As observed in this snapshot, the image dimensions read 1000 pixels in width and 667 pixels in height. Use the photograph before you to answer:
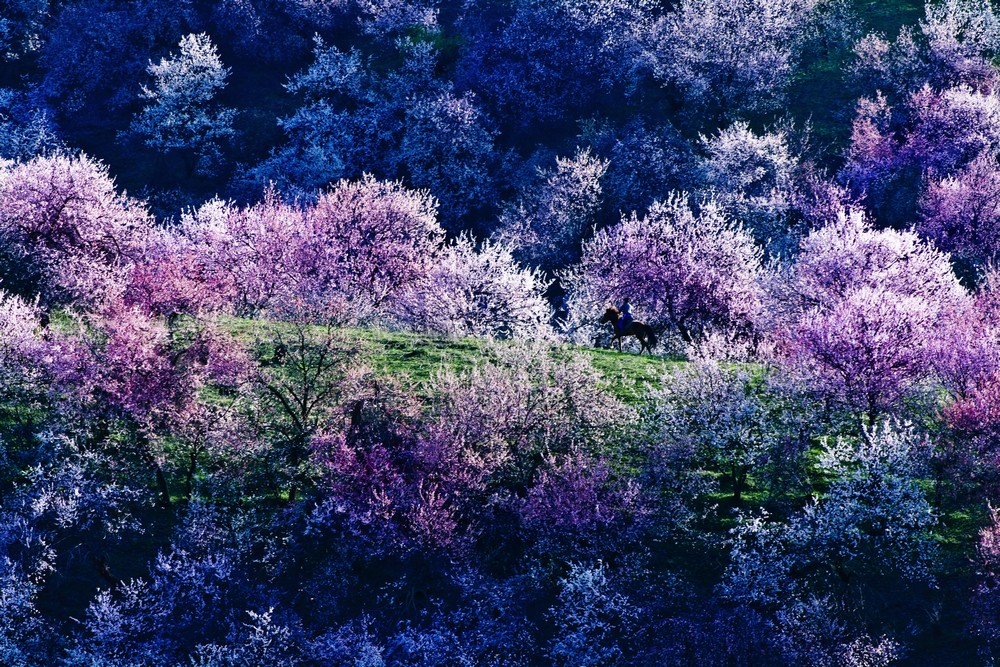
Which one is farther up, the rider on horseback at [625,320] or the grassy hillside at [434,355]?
the rider on horseback at [625,320]

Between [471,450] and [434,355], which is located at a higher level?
[434,355]

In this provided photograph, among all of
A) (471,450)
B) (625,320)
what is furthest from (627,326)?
(471,450)

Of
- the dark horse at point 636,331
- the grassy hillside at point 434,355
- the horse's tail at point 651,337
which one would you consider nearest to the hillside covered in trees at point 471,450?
the grassy hillside at point 434,355

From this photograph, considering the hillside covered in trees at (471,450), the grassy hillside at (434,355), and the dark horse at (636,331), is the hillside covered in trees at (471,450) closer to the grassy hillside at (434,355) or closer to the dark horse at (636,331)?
the grassy hillside at (434,355)

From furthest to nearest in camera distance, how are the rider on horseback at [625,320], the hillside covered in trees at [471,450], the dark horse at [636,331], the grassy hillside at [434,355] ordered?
the dark horse at [636,331] → the rider on horseback at [625,320] → the grassy hillside at [434,355] → the hillside covered in trees at [471,450]

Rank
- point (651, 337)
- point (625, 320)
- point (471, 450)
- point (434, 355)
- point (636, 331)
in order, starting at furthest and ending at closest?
point (651, 337)
point (636, 331)
point (625, 320)
point (434, 355)
point (471, 450)

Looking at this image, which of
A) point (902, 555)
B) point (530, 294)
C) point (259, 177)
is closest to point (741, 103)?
point (530, 294)

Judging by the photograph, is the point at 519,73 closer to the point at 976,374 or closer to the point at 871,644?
the point at 976,374

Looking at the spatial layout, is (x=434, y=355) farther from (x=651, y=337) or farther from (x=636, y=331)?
(x=651, y=337)

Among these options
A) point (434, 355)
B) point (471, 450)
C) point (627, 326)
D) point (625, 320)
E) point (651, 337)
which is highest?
point (625, 320)

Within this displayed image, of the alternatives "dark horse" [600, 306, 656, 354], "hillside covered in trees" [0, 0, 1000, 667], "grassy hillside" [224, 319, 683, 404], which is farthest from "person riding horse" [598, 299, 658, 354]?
"hillside covered in trees" [0, 0, 1000, 667]

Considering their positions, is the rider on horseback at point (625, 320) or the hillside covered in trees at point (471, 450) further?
the rider on horseback at point (625, 320)
